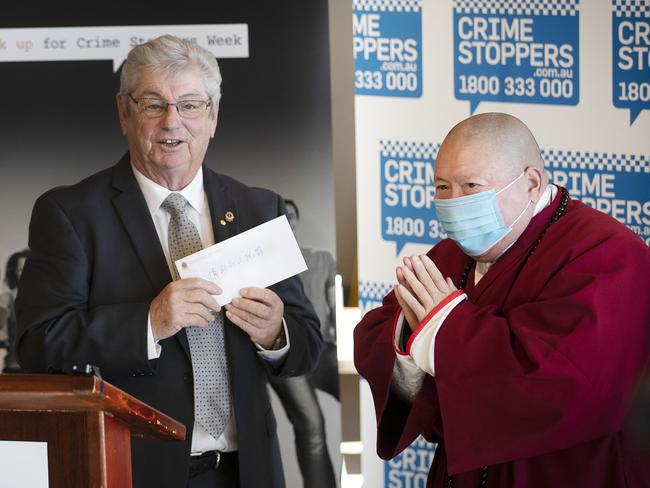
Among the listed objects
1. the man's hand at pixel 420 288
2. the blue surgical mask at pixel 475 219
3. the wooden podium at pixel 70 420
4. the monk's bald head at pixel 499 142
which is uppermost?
the monk's bald head at pixel 499 142

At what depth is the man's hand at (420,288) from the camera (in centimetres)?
229

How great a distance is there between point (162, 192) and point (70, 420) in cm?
168

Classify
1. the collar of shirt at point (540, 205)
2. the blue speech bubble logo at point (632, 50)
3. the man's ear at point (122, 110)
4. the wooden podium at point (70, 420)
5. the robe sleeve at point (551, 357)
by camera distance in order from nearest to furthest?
1. the wooden podium at point (70, 420)
2. the robe sleeve at point (551, 357)
3. the collar of shirt at point (540, 205)
4. the man's ear at point (122, 110)
5. the blue speech bubble logo at point (632, 50)

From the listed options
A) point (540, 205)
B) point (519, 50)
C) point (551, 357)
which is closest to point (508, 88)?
point (519, 50)

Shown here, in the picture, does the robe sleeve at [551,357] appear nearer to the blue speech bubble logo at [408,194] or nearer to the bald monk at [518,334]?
the bald monk at [518,334]

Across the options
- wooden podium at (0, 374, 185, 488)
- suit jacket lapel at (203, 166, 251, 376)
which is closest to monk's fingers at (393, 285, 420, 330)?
suit jacket lapel at (203, 166, 251, 376)

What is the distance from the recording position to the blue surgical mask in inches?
90.2

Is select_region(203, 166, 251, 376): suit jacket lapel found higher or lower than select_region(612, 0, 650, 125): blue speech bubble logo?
lower

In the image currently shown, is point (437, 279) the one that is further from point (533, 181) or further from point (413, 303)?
point (533, 181)

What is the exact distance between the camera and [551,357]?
2.09 metres

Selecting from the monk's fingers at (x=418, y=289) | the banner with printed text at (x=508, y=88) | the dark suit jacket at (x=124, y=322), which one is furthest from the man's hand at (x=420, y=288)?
the banner with printed text at (x=508, y=88)

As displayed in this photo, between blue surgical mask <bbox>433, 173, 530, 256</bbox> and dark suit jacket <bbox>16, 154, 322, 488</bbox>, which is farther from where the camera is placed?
dark suit jacket <bbox>16, 154, 322, 488</bbox>

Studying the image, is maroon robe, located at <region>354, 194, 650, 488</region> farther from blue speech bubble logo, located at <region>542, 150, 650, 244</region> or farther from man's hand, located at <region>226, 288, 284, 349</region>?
blue speech bubble logo, located at <region>542, 150, 650, 244</region>

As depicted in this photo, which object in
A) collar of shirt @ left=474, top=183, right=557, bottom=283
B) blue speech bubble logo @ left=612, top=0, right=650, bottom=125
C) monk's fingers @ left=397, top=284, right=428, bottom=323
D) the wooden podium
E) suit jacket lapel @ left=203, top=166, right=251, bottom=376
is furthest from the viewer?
blue speech bubble logo @ left=612, top=0, right=650, bottom=125
